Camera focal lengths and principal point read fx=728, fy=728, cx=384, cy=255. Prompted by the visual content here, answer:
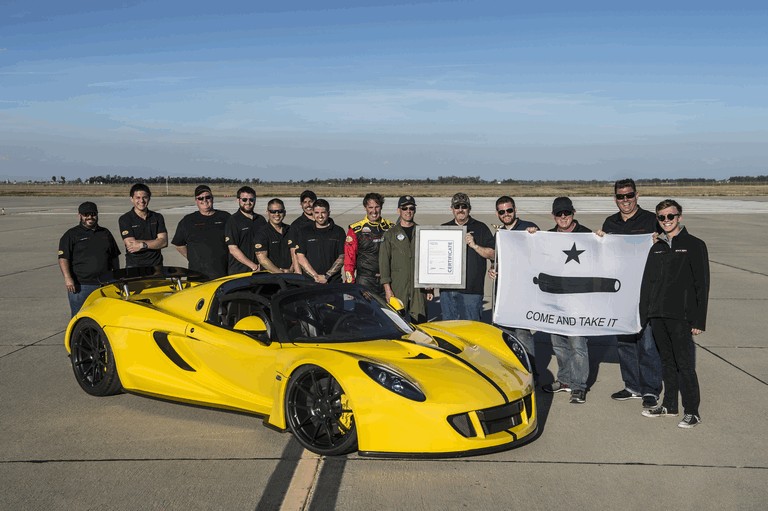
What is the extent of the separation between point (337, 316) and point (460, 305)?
250cm

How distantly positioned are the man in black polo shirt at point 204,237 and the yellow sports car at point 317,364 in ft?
5.91

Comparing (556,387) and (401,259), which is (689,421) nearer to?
(556,387)

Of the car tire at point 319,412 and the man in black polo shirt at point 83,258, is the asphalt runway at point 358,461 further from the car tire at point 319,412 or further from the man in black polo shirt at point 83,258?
the man in black polo shirt at point 83,258

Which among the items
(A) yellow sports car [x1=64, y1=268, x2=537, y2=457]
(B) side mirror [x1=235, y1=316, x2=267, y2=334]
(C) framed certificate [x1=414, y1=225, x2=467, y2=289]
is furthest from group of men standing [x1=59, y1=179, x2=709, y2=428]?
(B) side mirror [x1=235, y1=316, x2=267, y2=334]

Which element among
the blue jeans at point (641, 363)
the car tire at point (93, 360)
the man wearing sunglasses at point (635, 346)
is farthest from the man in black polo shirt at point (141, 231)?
the blue jeans at point (641, 363)

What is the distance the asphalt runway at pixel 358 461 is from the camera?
180 inches

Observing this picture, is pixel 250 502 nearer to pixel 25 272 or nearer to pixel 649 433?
pixel 649 433

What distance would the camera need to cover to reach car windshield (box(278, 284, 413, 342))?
5961 mm

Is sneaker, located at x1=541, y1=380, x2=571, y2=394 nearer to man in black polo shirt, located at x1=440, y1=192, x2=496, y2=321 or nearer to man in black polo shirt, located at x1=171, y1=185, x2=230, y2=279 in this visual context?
man in black polo shirt, located at x1=440, y1=192, x2=496, y2=321

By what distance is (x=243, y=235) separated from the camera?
9.31m

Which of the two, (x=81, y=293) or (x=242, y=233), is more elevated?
(x=242, y=233)


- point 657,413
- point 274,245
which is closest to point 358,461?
point 657,413

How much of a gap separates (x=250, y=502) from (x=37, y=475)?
63.7 inches

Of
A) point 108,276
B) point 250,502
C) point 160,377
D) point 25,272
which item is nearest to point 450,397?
point 250,502
